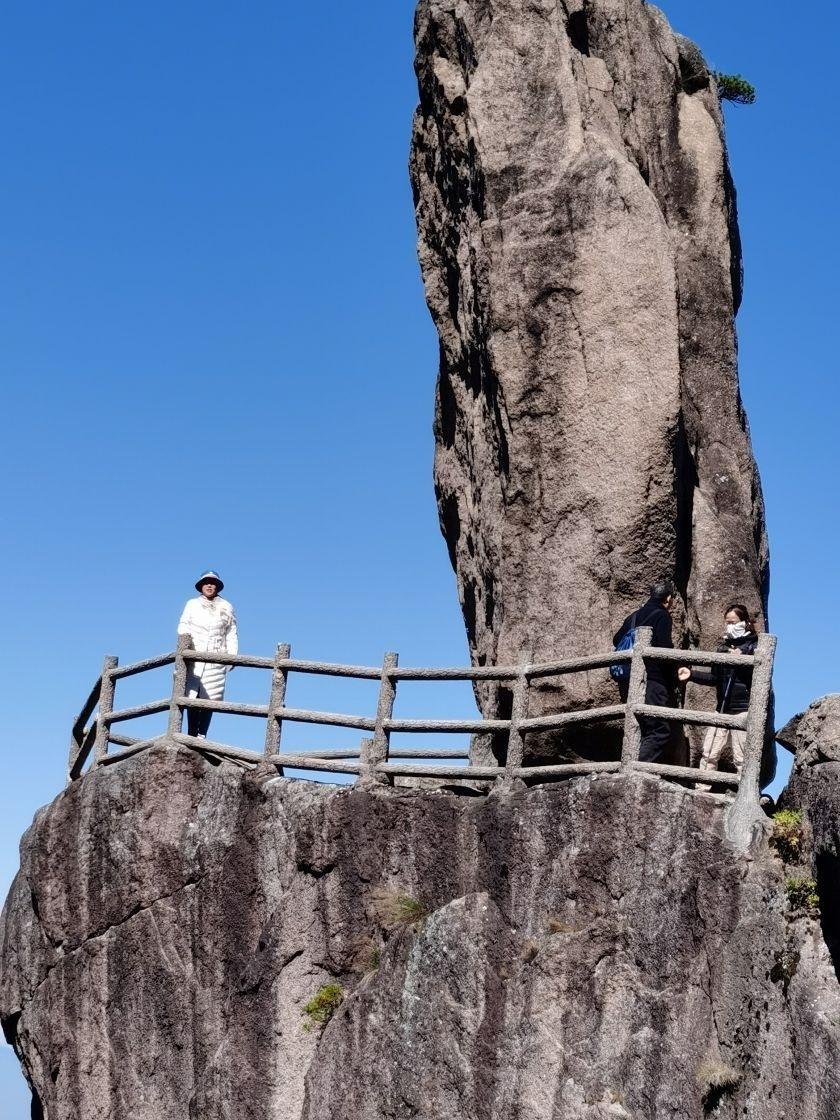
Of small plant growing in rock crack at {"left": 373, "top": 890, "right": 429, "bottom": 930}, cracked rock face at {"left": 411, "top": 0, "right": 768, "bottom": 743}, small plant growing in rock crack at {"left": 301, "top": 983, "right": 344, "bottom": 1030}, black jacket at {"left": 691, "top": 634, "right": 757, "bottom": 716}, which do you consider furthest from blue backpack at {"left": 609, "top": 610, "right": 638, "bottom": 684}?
small plant growing in rock crack at {"left": 301, "top": 983, "right": 344, "bottom": 1030}

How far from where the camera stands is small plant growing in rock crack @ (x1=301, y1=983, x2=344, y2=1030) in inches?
809

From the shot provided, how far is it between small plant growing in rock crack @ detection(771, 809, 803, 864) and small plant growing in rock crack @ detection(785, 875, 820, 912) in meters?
0.25

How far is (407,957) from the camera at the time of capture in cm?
1970

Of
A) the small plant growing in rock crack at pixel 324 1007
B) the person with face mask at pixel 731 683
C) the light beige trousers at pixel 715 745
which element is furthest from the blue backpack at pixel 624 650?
the small plant growing in rock crack at pixel 324 1007

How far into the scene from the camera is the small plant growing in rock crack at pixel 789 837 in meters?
17.9

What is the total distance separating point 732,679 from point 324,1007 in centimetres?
624

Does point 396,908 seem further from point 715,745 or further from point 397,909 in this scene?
point 715,745

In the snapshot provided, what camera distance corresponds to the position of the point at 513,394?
22859 mm

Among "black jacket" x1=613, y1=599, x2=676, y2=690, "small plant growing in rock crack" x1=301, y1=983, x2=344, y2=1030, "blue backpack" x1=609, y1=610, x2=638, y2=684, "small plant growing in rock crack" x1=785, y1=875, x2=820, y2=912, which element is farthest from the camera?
"small plant growing in rock crack" x1=301, y1=983, x2=344, y2=1030

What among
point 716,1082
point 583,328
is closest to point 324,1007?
point 716,1082

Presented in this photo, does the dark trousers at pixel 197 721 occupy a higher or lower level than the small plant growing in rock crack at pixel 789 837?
higher

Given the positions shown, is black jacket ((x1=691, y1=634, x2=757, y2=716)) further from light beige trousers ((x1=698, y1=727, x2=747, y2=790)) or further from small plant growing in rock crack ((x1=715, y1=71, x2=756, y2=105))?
small plant growing in rock crack ((x1=715, y1=71, x2=756, y2=105))

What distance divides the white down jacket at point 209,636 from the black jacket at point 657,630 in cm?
564

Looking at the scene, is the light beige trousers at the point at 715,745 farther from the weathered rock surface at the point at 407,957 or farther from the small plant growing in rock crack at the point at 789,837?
the small plant growing in rock crack at the point at 789,837
